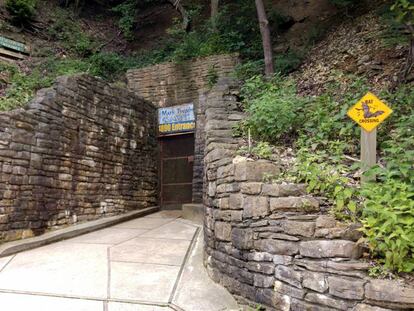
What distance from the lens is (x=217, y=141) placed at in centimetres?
420

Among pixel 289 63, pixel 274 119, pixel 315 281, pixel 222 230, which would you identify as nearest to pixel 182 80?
pixel 289 63

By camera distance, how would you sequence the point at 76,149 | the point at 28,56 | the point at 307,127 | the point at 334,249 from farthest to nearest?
the point at 28,56, the point at 76,149, the point at 307,127, the point at 334,249

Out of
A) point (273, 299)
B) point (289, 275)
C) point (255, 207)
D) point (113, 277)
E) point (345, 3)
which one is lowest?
point (113, 277)

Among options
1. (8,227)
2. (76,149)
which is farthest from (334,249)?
(76,149)

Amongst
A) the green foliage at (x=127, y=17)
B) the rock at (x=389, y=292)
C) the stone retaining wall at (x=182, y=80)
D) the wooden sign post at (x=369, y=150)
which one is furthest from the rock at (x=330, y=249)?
the green foliage at (x=127, y=17)

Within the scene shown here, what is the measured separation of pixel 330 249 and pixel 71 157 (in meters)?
5.18

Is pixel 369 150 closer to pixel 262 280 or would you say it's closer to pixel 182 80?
pixel 262 280

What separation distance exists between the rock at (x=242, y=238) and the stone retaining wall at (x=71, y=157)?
3.76 meters

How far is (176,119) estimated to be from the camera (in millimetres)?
9070

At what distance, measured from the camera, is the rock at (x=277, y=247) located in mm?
2621

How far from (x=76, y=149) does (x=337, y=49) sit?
6101 millimetres

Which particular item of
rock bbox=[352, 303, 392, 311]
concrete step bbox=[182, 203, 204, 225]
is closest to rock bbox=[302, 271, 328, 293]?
rock bbox=[352, 303, 392, 311]

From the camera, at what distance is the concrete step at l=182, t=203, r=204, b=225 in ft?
22.9

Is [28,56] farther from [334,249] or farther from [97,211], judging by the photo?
[334,249]
